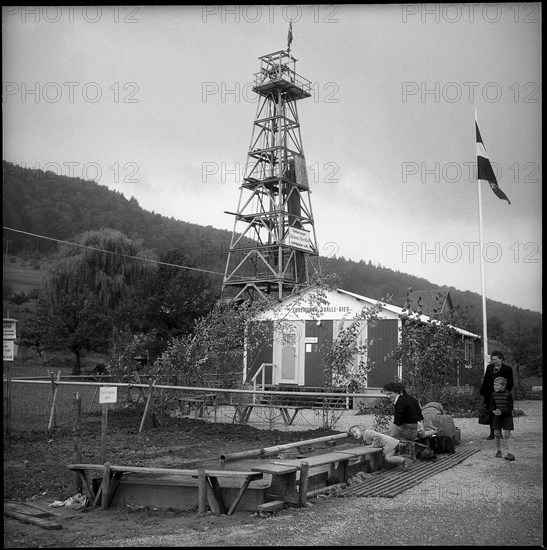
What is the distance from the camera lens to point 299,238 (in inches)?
1438

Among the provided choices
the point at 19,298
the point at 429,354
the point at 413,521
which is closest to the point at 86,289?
the point at 19,298

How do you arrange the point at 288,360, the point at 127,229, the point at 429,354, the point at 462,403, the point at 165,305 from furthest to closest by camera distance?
the point at 127,229 → the point at 165,305 → the point at 288,360 → the point at 462,403 → the point at 429,354

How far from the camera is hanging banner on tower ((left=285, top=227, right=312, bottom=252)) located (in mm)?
35656

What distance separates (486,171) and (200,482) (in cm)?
1299

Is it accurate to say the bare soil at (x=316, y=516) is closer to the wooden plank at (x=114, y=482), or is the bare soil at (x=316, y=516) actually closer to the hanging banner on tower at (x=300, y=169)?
the wooden plank at (x=114, y=482)

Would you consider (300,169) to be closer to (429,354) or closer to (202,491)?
(429,354)

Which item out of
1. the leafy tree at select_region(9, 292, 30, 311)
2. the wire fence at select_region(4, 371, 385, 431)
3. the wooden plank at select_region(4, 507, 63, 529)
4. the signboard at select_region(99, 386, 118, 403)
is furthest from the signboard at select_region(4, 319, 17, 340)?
the leafy tree at select_region(9, 292, 30, 311)

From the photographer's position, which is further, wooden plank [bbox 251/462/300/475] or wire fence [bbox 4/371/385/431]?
wire fence [bbox 4/371/385/431]

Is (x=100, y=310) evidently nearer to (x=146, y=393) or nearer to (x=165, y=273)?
(x=165, y=273)

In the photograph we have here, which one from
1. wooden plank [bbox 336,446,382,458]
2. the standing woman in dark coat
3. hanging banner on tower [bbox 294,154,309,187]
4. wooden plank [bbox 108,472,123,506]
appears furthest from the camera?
hanging banner on tower [bbox 294,154,309,187]

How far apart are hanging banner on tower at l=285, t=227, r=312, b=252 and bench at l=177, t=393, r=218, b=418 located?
1848 centimetres

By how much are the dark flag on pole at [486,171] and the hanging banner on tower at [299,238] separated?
18046 mm

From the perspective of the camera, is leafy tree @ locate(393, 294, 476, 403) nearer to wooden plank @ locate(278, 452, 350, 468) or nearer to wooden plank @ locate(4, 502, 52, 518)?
wooden plank @ locate(278, 452, 350, 468)

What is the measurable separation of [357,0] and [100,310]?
114 ft
